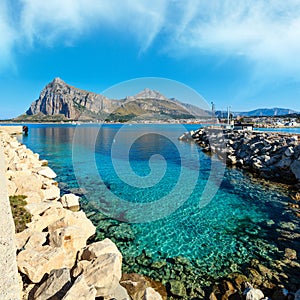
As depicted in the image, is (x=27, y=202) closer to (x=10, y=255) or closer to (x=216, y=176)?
(x=10, y=255)

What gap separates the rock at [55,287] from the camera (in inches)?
165

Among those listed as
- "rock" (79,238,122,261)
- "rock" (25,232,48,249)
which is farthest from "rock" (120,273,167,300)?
"rock" (25,232,48,249)

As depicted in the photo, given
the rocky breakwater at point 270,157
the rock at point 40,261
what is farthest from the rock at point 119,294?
the rocky breakwater at point 270,157

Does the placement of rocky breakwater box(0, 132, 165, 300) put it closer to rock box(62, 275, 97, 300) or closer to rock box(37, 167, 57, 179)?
rock box(62, 275, 97, 300)

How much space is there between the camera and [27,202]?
343 inches

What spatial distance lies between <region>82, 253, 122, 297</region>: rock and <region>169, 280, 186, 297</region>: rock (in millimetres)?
1477

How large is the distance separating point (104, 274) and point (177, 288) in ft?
6.51

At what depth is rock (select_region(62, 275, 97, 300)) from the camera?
3.92 metres

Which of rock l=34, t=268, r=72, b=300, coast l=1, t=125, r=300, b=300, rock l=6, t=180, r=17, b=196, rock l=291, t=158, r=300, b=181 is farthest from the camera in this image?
rock l=291, t=158, r=300, b=181

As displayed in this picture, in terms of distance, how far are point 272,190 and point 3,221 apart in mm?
13547

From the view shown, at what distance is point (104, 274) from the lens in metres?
4.78

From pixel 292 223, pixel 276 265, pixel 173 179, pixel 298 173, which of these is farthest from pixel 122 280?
pixel 298 173

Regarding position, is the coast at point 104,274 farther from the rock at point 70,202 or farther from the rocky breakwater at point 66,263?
the rock at point 70,202

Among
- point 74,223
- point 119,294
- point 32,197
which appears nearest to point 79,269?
point 119,294
